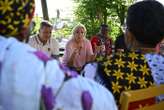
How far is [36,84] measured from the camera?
1.42 meters

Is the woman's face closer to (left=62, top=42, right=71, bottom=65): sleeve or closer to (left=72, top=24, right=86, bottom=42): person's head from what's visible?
(left=72, top=24, right=86, bottom=42): person's head

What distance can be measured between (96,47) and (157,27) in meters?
5.91

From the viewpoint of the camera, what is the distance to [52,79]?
144 centimetres

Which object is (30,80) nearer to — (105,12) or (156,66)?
(156,66)

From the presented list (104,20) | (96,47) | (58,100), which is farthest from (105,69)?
(104,20)

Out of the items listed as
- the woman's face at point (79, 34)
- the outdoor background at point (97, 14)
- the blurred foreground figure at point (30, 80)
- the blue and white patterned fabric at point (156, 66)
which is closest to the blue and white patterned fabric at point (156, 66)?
the blue and white patterned fabric at point (156, 66)

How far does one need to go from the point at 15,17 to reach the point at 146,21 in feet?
4.11

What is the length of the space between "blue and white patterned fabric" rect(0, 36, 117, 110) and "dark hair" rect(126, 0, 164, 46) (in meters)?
1.19

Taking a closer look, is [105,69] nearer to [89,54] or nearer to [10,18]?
[10,18]

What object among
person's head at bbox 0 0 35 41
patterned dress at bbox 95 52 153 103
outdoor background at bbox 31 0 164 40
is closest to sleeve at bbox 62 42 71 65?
patterned dress at bbox 95 52 153 103

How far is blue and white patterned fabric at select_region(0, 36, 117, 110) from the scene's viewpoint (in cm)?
141

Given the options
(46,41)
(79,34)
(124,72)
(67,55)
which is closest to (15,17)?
(124,72)

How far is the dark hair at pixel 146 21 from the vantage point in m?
2.64

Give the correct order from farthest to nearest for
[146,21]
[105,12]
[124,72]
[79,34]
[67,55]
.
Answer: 1. [105,12]
2. [79,34]
3. [67,55]
4. [146,21]
5. [124,72]
